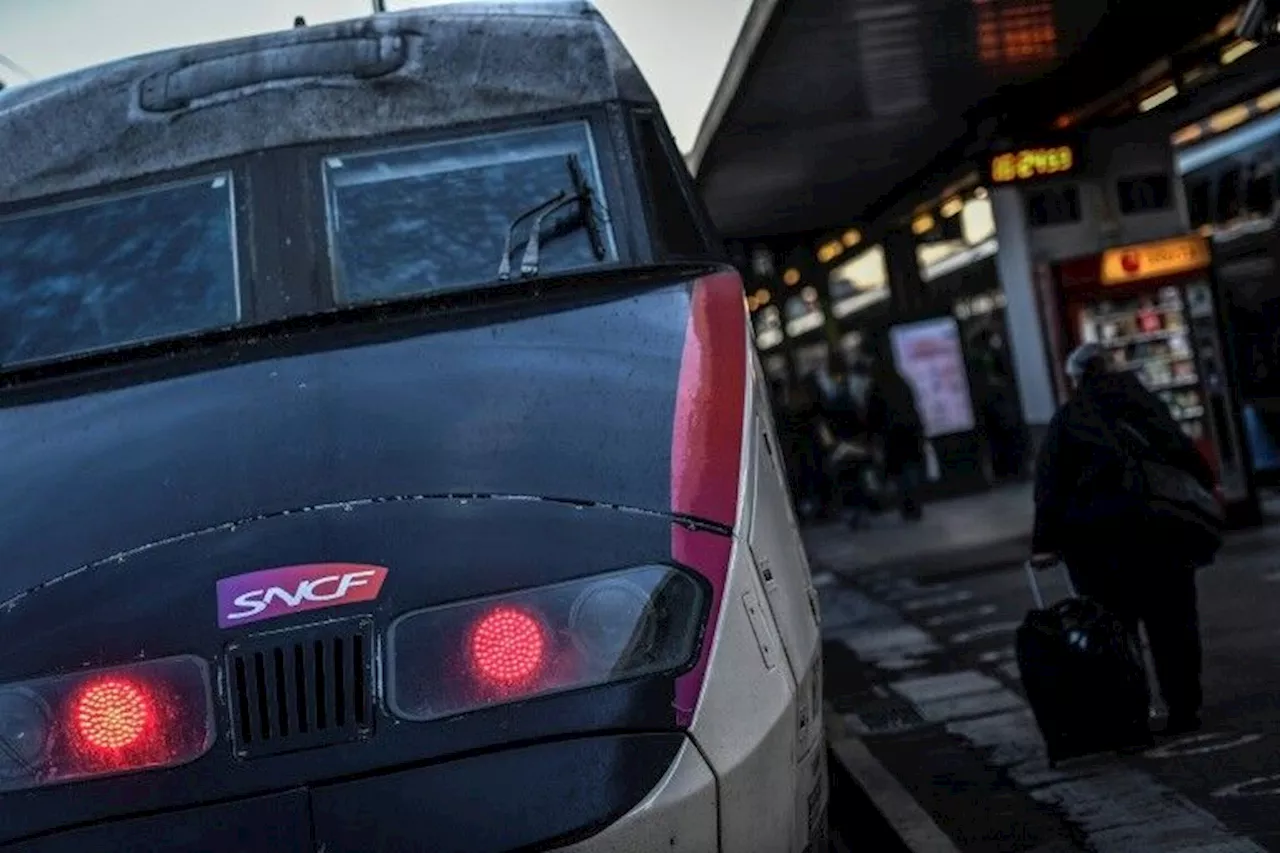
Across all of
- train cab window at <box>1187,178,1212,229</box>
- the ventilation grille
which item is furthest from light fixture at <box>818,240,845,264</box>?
the ventilation grille

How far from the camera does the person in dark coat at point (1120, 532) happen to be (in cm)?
884

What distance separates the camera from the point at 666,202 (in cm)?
607

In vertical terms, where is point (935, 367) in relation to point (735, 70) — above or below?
below

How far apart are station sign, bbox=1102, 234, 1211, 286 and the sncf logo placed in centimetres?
1391

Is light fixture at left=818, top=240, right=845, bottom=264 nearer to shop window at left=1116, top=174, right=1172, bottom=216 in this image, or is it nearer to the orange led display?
shop window at left=1116, top=174, right=1172, bottom=216

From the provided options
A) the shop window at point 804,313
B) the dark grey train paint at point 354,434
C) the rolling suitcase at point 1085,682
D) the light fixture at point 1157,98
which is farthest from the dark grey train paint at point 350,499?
the shop window at point 804,313

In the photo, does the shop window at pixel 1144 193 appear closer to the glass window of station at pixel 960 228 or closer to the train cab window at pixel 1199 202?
the glass window of station at pixel 960 228

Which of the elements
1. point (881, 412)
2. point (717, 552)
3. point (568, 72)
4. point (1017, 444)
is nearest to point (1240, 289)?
point (881, 412)

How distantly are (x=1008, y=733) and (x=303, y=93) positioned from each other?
5.02 metres

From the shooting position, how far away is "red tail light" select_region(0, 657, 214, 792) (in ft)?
14.3

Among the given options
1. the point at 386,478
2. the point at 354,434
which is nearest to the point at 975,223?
the point at 354,434

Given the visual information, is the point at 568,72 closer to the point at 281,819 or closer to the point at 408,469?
the point at 408,469

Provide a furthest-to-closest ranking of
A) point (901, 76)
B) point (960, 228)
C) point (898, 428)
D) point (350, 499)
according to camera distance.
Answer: point (960, 228) → point (898, 428) → point (901, 76) → point (350, 499)

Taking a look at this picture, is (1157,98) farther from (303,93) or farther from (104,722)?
(104,722)
